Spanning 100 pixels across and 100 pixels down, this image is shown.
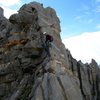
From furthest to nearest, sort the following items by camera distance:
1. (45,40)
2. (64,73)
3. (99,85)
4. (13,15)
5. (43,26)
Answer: (99,85), (13,15), (43,26), (45,40), (64,73)

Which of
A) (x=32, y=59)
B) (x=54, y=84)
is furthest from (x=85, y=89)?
(x=54, y=84)

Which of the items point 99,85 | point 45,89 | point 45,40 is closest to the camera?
point 45,89

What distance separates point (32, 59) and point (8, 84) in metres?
7.30

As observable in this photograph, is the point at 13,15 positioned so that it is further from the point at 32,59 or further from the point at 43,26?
the point at 32,59

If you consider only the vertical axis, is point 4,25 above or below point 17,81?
above

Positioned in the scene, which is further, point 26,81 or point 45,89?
point 26,81

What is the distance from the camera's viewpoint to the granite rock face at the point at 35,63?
46.1 meters

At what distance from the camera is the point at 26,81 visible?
172ft

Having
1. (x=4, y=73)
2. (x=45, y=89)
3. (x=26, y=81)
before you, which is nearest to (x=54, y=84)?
(x=45, y=89)

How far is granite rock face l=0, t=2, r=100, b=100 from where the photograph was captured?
1815 inches

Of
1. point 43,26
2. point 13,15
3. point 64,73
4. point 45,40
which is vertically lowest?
point 64,73

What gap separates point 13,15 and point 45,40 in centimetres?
1427

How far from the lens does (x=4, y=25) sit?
228ft

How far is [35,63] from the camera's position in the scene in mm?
54938
